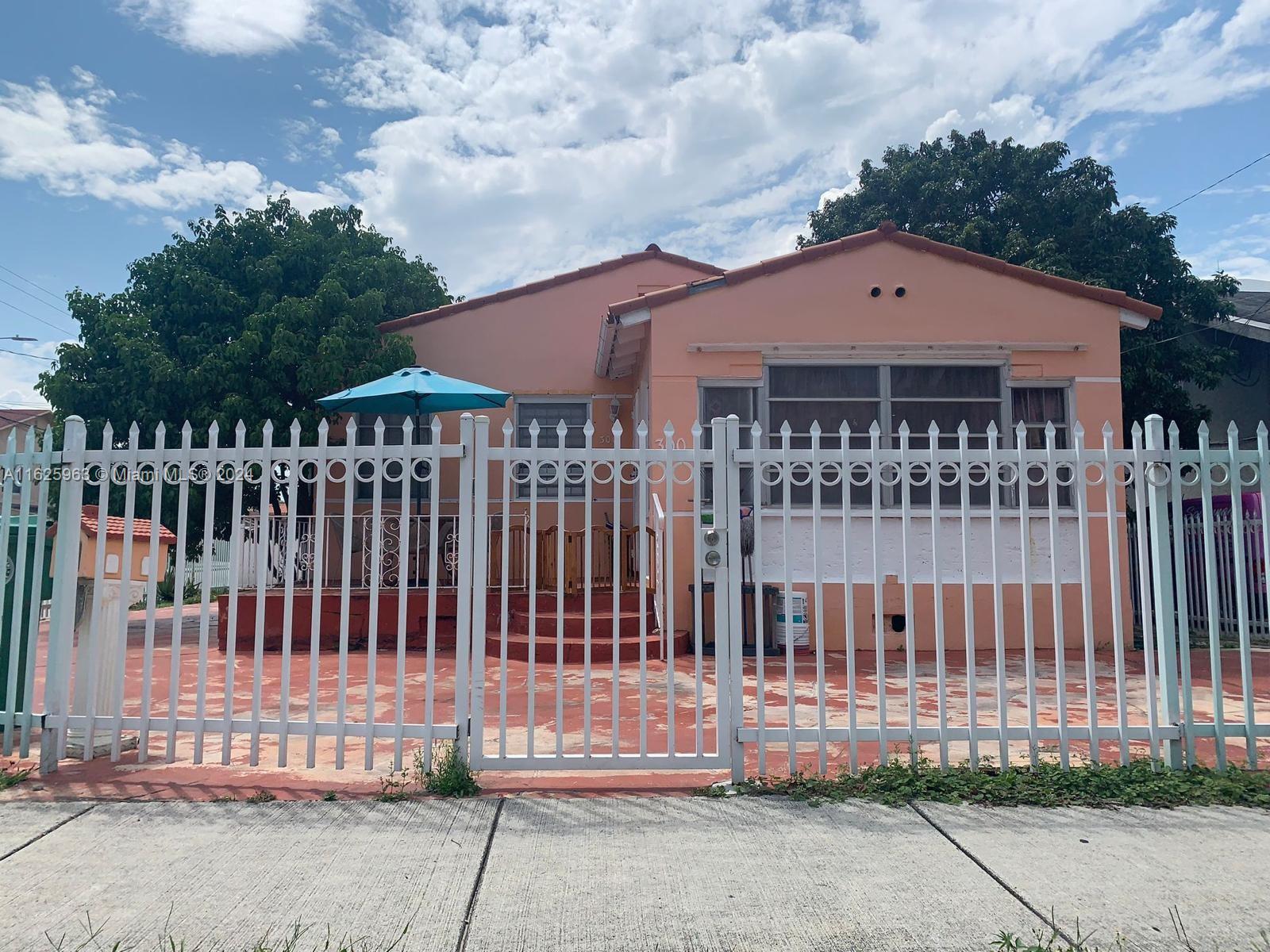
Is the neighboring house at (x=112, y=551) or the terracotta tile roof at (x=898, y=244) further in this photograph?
the terracotta tile roof at (x=898, y=244)

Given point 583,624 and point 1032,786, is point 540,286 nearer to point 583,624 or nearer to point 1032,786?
point 583,624

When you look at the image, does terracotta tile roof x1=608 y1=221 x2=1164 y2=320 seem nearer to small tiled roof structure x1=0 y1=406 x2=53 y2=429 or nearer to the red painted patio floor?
the red painted patio floor

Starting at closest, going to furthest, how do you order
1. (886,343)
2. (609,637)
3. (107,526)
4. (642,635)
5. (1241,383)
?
1. (642,635)
2. (107,526)
3. (609,637)
4. (886,343)
5. (1241,383)

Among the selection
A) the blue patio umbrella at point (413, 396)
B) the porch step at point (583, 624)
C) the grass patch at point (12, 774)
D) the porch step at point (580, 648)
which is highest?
the blue patio umbrella at point (413, 396)

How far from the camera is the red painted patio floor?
4.34 meters

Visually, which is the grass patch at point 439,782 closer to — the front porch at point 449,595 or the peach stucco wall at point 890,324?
the front porch at point 449,595

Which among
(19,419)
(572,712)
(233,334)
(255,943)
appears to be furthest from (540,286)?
(19,419)

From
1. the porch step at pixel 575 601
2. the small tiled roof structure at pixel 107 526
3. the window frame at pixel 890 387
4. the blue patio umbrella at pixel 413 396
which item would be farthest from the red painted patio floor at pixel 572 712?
the blue patio umbrella at pixel 413 396

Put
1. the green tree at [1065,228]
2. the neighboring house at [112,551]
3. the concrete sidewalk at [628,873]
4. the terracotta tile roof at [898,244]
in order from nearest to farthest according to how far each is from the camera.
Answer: the concrete sidewalk at [628,873] → the neighboring house at [112,551] → the terracotta tile roof at [898,244] → the green tree at [1065,228]

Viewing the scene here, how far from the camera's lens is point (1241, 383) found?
15.1m

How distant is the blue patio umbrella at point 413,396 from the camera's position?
8.83 metres

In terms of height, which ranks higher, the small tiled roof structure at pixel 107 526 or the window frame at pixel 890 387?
the window frame at pixel 890 387

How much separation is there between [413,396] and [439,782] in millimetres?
5614

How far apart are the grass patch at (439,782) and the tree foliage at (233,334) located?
25.7 ft
